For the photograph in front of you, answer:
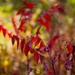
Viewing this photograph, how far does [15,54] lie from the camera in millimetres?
3219

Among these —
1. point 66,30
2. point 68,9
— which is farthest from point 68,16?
point 66,30

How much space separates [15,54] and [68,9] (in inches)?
70.8

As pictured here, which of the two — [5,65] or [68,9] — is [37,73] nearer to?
[5,65]

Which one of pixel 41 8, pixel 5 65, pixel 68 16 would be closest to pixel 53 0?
pixel 41 8

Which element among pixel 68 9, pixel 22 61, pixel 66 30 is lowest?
pixel 22 61

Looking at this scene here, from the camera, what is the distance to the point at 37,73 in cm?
258

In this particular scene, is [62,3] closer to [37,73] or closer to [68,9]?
[68,9]

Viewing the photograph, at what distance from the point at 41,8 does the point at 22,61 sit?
200 centimetres

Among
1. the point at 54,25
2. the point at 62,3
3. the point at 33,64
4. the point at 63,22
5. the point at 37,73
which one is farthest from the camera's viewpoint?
the point at 62,3

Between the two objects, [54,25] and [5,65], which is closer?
[5,65]

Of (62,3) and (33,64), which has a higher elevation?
(62,3)

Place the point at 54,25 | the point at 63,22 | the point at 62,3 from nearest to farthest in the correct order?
the point at 54,25
the point at 63,22
the point at 62,3

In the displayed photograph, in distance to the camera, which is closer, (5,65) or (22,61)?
(5,65)

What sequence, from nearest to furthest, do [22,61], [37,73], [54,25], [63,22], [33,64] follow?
[37,73]
[33,64]
[22,61]
[54,25]
[63,22]
